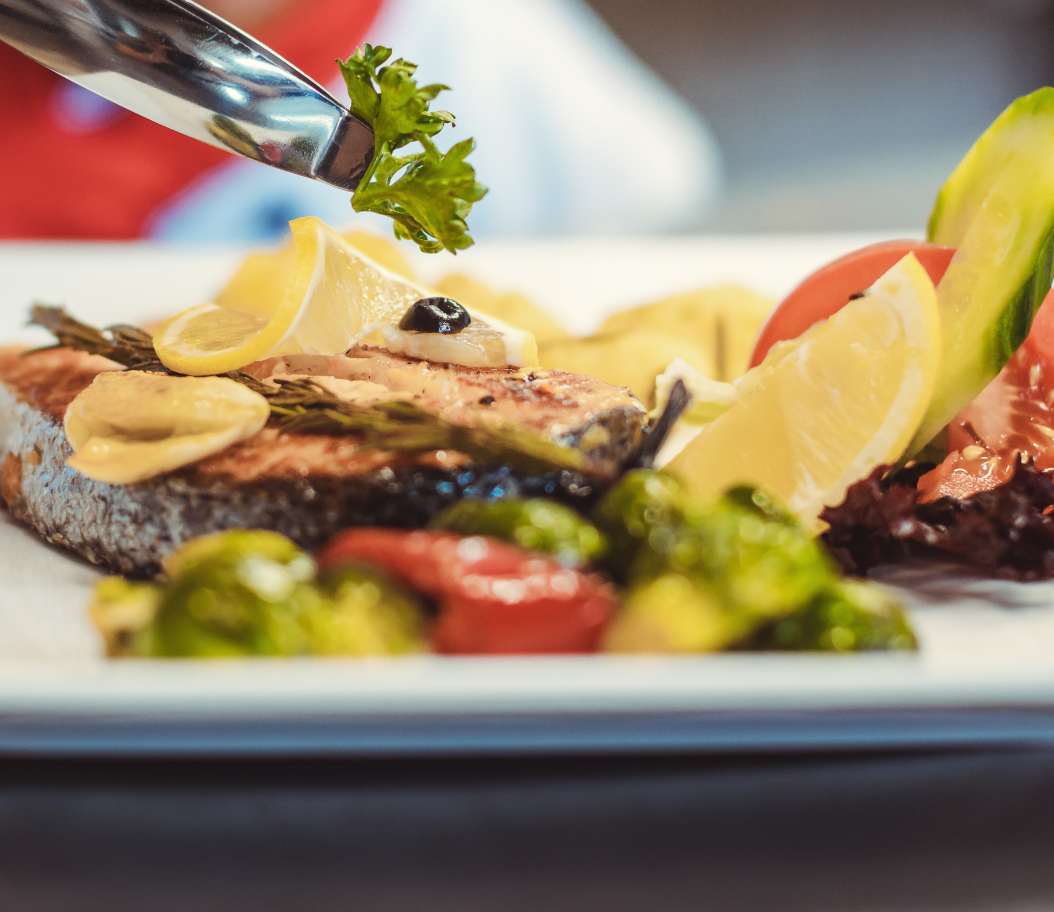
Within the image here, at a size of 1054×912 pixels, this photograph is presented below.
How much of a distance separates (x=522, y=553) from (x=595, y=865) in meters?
0.41

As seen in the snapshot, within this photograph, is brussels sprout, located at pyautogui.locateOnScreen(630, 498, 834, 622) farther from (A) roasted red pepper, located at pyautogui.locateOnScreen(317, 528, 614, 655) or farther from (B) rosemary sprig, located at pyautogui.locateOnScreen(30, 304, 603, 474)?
(B) rosemary sprig, located at pyautogui.locateOnScreen(30, 304, 603, 474)

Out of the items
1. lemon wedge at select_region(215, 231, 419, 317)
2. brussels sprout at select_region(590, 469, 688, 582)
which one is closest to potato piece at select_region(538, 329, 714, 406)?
lemon wedge at select_region(215, 231, 419, 317)

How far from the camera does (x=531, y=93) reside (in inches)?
336

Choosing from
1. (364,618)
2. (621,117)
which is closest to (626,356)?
(364,618)

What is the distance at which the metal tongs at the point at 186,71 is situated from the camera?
1.87 meters

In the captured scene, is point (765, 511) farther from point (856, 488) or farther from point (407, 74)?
point (407, 74)

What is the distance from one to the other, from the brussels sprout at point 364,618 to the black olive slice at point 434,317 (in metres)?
0.92

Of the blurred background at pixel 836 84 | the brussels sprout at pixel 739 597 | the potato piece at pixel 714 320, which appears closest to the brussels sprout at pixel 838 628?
the brussels sprout at pixel 739 597

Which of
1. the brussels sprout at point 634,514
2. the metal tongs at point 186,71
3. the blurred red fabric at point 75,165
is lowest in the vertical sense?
the blurred red fabric at point 75,165

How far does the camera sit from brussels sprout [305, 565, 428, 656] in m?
1.16

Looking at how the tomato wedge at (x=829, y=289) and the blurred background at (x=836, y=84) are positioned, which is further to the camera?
the blurred background at (x=836, y=84)

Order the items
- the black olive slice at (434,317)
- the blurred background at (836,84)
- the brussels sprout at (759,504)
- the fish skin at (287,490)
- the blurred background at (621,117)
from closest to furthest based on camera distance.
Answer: the brussels sprout at (759,504) → the fish skin at (287,490) → the black olive slice at (434,317) → the blurred background at (621,117) → the blurred background at (836,84)

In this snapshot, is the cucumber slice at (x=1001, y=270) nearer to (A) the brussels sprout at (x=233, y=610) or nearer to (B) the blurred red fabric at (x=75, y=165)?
(A) the brussels sprout at (x=233, y=610)

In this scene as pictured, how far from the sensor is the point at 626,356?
112 inches
